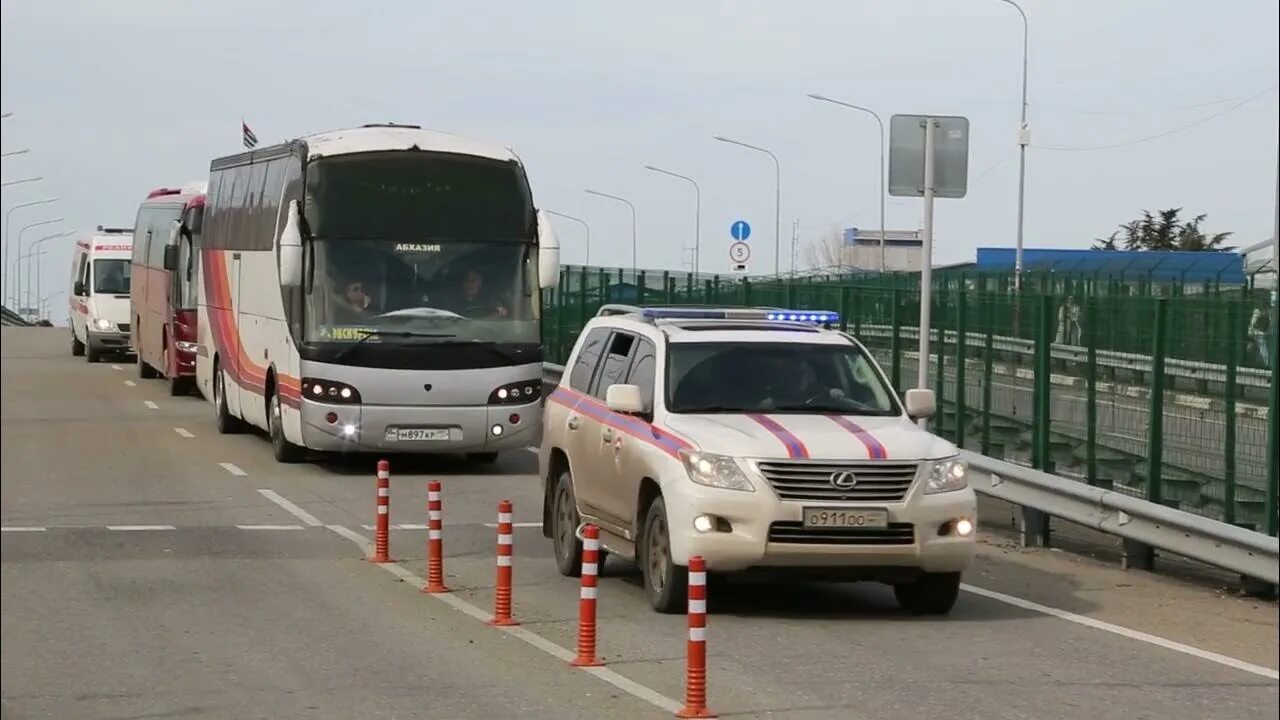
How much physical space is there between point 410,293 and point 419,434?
1524mm

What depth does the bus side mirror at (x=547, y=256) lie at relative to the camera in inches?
858

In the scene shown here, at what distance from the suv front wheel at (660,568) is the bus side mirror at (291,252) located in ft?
31.7

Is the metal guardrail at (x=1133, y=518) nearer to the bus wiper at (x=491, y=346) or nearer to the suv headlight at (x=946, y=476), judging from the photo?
the suv headlight at (x=946, y=476)

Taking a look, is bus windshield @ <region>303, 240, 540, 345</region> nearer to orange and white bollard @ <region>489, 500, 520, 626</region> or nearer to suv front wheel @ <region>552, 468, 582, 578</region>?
suv front wheel @ <region>552, 468, 582, 578</region>

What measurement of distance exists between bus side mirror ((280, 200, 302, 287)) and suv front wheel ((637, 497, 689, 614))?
9664 mm

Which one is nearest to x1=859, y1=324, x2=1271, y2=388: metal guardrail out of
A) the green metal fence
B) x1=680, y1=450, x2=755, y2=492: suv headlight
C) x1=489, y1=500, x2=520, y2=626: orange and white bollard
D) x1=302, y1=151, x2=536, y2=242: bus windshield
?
the green metal fence

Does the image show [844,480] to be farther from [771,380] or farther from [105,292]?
[105,292]

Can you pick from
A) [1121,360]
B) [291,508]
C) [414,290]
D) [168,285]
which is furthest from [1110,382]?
[168,285]

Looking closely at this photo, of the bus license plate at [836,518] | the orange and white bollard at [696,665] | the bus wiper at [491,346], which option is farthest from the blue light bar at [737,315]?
the bus wiper at [491,346]

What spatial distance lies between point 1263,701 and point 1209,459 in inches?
213

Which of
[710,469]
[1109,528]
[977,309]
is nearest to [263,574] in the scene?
[710,469]

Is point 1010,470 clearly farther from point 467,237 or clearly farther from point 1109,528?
point 467,237

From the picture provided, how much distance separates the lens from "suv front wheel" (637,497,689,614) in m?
12.2

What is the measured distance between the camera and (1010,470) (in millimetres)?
16562
